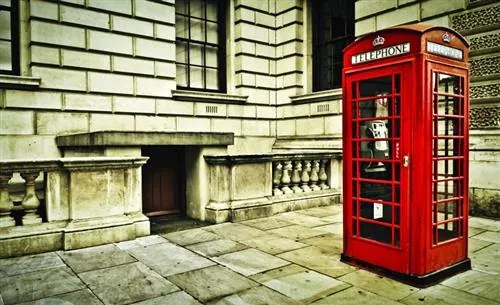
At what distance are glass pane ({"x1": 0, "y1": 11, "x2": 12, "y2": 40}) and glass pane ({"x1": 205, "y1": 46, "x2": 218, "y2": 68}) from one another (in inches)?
190

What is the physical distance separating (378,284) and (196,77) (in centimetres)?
806

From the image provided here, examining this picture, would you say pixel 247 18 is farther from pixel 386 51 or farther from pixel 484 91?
pixel 386 51

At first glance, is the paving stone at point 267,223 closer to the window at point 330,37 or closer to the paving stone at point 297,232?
the paving stone at point 297,232

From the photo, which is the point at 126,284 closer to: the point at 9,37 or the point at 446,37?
the point at 446,37

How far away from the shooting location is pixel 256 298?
125 inches

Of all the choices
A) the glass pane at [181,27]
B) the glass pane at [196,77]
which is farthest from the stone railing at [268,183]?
the glass pane at [181,27]

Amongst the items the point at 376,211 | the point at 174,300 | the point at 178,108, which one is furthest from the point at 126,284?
the point at 178,108

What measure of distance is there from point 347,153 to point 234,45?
7624mm

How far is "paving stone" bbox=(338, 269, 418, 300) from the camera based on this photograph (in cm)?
327

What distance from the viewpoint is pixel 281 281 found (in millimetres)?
3549

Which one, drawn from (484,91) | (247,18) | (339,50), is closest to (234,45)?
(247,18)

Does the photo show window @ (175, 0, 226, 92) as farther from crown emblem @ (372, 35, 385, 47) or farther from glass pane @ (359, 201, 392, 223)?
glass pane @ (359, 201, 392, 223)

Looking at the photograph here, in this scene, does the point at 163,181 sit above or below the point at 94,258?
above

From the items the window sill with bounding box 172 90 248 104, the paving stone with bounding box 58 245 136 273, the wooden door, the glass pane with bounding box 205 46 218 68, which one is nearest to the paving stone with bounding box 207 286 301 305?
the paving stone with bounding box 58 245 136 273
